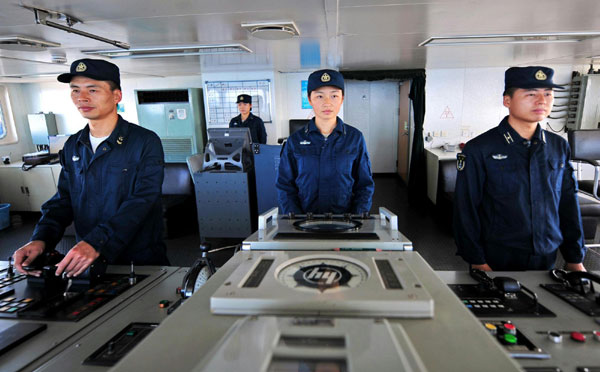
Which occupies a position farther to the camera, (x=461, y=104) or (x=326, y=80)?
(x=461, y=104)

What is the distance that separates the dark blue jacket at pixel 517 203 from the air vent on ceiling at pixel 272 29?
62.8 inches

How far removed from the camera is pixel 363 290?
62 cm

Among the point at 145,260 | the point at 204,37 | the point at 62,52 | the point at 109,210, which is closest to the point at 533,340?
the point at 145,260

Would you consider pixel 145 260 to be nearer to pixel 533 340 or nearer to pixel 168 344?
pixel 168 344

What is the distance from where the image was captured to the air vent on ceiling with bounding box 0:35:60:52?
269cm

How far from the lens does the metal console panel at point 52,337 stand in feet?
2.57

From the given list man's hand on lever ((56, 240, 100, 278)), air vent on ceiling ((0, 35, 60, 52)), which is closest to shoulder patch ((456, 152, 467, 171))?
man's hand on lever ((56, 240, 100, 278))

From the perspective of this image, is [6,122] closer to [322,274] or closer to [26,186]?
[26,186]

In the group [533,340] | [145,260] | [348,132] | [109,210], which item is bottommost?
[145,260]

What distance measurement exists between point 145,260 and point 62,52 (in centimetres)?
300

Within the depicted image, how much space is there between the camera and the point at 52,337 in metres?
0.87

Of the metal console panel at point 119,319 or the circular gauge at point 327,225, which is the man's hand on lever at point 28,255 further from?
the circular gauge at point 327,225

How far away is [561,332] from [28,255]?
1712 millimetres

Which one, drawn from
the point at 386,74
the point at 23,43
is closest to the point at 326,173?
the point at 23,43
